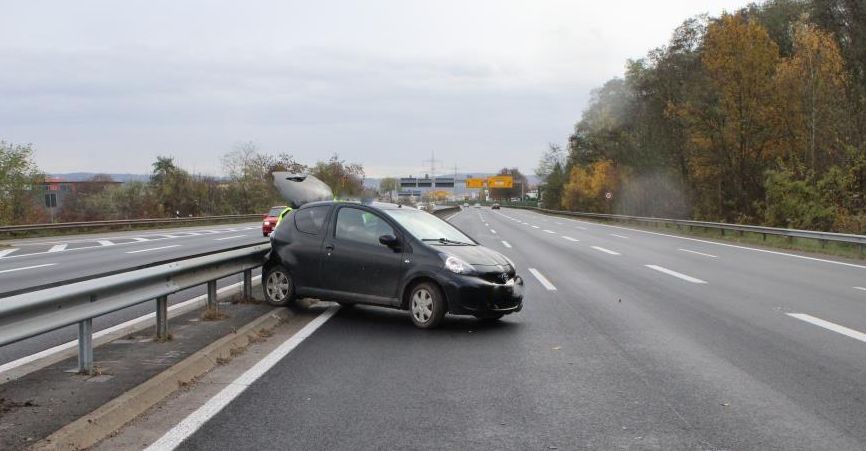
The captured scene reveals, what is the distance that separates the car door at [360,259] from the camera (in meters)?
8.54

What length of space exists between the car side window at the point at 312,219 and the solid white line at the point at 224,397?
Result: 160cm

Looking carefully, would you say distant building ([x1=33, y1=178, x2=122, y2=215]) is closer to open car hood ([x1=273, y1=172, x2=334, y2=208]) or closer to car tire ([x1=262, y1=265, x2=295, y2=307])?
open car hood ([x1=273, y1=172, x2=334, y2=208])

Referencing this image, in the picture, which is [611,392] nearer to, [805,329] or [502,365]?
[502,365]

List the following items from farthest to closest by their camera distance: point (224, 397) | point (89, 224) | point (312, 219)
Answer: point (89, 224) < point (312, 219) < point (224, 397)

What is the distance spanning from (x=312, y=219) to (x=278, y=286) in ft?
3.28

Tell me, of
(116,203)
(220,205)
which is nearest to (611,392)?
(220,205)

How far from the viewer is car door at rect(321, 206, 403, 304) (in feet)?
28.0

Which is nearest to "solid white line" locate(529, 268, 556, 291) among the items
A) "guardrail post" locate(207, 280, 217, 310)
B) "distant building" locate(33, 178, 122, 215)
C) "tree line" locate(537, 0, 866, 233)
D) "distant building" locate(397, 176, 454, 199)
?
"guardrail post" locate(207, 280, 217, 310)

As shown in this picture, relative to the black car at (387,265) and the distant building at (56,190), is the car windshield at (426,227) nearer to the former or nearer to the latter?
the black car at (387,265)

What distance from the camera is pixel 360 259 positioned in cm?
873

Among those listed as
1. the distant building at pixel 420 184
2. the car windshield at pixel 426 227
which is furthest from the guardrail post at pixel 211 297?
the distant building at pixel 420 184

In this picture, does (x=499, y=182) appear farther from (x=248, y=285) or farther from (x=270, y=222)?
(x=248, y=285)

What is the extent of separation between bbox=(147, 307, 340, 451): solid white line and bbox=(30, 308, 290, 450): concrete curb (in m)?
0.35

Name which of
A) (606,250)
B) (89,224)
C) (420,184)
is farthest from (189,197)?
(420,184)
